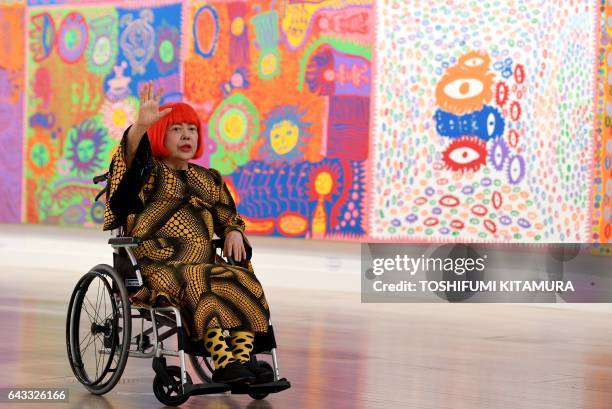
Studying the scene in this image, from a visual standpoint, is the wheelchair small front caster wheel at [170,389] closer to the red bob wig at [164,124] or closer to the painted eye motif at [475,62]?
the red bob wig at [164,124]

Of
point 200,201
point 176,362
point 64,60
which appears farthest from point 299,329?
point 64,60

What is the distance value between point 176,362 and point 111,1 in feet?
20.3

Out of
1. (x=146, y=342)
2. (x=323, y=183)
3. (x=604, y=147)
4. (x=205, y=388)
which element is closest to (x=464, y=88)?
(x=604, y=147)

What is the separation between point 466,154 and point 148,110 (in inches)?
202

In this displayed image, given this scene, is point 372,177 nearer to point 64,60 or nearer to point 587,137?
point 587,137

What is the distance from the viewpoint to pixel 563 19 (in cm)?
892

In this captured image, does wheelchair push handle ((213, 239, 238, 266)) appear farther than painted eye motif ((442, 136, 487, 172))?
No

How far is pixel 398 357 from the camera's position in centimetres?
596

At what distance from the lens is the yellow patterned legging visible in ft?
13.9

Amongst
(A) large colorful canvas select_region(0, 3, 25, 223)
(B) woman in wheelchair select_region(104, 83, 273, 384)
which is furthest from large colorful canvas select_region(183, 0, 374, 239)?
(B) woman in wheelchair select_region(104, 83, 273, 384)

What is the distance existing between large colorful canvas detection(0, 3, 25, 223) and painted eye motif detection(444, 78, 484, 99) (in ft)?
15.0

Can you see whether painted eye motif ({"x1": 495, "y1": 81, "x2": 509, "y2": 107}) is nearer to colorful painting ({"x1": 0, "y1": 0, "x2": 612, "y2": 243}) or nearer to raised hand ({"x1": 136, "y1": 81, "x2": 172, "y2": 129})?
colorful painting ({"x1": 0, "y1": 0, "x2": 612, "y2": 243})

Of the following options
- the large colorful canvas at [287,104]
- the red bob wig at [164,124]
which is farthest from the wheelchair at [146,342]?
the large colorful canvas at [287,104]

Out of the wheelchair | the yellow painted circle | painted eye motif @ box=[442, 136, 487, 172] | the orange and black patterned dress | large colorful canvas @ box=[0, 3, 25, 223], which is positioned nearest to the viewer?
the wheelchair
